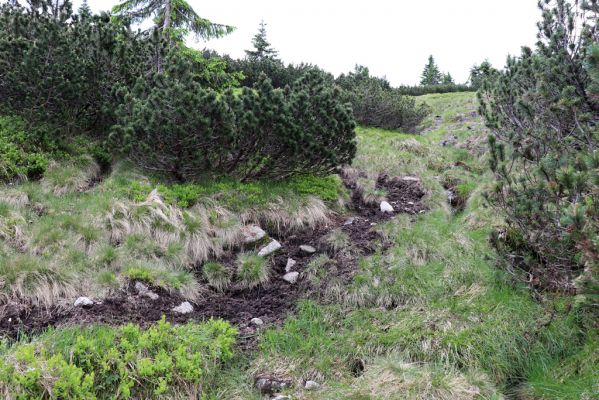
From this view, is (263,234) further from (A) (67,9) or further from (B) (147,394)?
(A) (67,9)

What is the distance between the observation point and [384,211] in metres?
8.45

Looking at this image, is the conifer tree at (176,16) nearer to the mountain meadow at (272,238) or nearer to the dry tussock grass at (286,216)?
the mountain meadow at (272,238)

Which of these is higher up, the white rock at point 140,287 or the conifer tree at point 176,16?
the conifer tree at point 176,16

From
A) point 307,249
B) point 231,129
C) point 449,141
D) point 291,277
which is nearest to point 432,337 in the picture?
point 291,277

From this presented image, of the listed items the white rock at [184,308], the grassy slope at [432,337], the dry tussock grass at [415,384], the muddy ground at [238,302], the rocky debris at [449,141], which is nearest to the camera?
the dry tussock grass at [415,384]

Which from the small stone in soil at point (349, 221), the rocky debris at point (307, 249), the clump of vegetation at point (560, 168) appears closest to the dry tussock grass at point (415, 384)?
the clump of vegetation at point (560, 168)

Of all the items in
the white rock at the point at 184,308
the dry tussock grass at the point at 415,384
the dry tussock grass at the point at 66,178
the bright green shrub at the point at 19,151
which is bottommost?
the dry tussock grass at the point at 415,384

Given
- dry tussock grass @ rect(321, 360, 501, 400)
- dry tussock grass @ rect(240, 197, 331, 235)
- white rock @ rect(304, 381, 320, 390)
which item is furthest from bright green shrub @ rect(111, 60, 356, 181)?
dry tussock grass @ rect(321, 360, 501, 400)

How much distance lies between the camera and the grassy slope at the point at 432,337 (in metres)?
3.58

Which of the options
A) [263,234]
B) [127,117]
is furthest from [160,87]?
[263,234]

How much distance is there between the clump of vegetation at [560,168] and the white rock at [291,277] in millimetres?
2820

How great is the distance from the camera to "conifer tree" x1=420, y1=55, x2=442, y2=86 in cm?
5478

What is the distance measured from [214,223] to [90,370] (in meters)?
3.56

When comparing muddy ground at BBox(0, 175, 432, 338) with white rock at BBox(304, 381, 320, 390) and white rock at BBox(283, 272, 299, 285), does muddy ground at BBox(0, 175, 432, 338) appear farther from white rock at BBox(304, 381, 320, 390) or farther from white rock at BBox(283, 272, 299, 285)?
white rock at BBox(304, 381, 320, 390)
